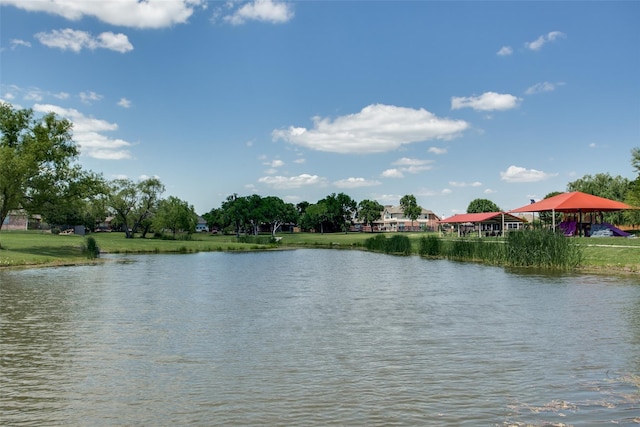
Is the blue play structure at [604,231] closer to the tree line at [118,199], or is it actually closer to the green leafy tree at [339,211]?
the tree line at [118,199]

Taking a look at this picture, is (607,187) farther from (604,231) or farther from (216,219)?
(216,219)

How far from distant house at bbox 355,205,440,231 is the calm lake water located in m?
141

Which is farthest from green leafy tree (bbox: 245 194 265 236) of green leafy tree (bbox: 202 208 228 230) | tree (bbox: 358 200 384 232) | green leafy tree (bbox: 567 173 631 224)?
green leafy tree (bbox: 567 173 631 224)

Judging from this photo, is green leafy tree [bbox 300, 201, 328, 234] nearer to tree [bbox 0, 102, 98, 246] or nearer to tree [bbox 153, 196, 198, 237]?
tree [bbox 153, 196, 198, 237]

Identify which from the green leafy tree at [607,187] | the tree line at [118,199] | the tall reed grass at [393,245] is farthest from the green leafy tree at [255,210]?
the green leafy tree at [607,187]

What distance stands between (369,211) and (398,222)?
66.6 feet

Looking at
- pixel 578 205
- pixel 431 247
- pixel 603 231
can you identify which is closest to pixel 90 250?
pixel 431 247

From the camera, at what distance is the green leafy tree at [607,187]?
274ft

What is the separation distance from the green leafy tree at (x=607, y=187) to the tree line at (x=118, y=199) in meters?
0.16

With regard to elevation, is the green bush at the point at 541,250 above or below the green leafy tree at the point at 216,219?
below

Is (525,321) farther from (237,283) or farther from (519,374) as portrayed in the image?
(237,283)

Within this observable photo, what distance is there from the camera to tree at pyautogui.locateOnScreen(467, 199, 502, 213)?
155m

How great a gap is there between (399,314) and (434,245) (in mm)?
36040

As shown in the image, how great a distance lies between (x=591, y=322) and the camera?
16656 mm
